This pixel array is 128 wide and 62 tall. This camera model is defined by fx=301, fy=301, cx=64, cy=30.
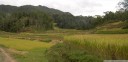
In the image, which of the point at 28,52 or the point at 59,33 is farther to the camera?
the point at 59,33

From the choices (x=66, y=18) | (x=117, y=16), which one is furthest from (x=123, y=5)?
(x=66, y=18)

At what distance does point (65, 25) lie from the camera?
140m

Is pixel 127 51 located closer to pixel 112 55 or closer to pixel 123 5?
pixel 112 55

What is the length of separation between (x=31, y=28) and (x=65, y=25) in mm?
28350

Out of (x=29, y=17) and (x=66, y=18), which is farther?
(x=66, y=18)

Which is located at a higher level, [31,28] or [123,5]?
[123,5]

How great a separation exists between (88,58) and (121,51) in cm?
175

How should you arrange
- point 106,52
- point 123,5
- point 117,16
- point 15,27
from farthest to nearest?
point 15,27
point 117,16
point 123,5
point 106,52

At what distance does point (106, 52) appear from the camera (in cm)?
1443

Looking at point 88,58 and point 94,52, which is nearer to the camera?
point 88,58

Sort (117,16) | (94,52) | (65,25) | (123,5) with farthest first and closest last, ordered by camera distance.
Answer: (65,25), (117,16), (123,5), (94,52)

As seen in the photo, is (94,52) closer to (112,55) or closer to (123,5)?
(112,55)

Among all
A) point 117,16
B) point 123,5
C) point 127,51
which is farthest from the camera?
point 117,16

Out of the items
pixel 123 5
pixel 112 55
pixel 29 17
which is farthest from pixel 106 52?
pixel 29 17
